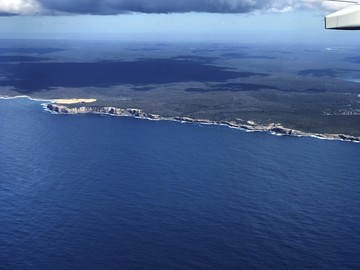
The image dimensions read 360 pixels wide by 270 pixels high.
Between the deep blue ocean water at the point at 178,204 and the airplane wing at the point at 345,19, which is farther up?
the airplane wing at the point at 345,19

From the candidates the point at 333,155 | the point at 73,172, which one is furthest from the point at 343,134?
the point at 73,172

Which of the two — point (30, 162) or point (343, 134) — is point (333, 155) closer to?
point (343, 134)

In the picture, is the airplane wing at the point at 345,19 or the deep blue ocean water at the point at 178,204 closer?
the airplane wing at the point at 345,19

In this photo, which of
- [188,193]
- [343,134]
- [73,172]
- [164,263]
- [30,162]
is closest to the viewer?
[164,263]

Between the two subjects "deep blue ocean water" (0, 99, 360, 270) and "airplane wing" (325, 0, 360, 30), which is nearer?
"airplane wing" (325, 0, 360, 30)

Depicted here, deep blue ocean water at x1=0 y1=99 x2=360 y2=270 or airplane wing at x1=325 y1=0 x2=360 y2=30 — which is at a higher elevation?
airplane wing at x1=325 y1=0 x2=360 y2=30
